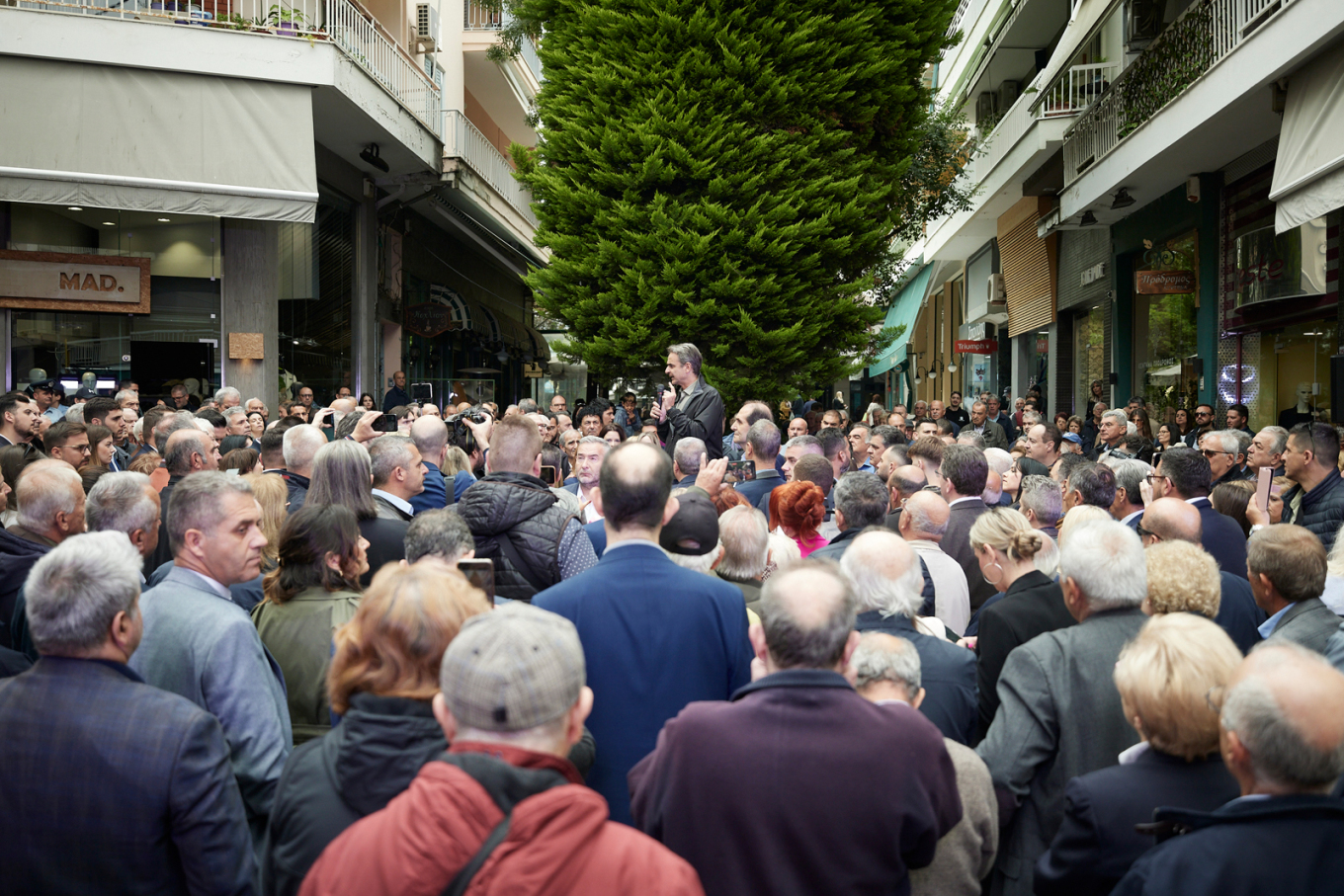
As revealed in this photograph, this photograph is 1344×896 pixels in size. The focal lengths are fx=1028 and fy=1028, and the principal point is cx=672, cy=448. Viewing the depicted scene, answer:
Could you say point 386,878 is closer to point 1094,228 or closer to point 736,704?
point 736,704

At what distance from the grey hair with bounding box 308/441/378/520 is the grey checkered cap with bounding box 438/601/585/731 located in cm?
299

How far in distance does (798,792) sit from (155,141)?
43.3ft

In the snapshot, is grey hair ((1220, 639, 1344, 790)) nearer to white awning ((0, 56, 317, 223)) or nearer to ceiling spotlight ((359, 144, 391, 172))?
white awning ((0, 56, 317, 223))

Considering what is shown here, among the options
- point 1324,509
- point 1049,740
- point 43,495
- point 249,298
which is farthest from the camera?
point 249,298

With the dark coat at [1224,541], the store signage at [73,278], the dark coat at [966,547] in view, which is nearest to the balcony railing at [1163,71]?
the dark coat at [1224,541]

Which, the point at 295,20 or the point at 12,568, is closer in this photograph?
the point at 12,568

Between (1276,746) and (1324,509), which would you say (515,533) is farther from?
(1324,509)

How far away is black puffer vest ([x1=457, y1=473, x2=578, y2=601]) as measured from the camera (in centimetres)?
457

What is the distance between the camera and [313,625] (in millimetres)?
3572

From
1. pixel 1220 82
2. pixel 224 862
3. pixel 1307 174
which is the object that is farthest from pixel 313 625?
pixel 1220 82

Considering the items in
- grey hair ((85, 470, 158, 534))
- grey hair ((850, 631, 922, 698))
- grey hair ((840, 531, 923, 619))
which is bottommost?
grey hair ((850, 631, 922, 698))

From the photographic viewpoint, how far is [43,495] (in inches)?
179

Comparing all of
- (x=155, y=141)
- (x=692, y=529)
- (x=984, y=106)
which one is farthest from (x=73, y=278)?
(x=984, y=106)

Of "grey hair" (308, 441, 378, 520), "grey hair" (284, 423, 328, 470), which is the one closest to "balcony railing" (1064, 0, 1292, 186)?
"grey hair" (284, 423, 328, 470)
